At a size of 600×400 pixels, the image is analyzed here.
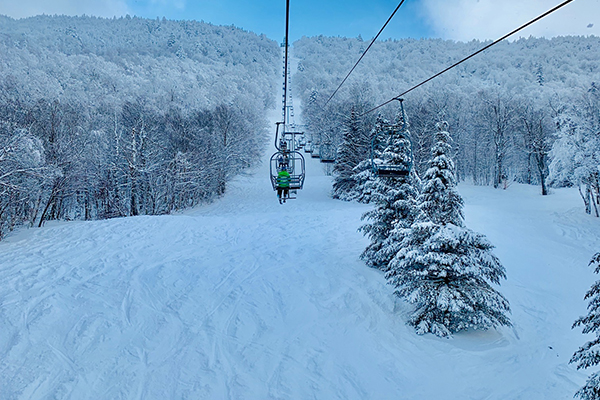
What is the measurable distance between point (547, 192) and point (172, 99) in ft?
165

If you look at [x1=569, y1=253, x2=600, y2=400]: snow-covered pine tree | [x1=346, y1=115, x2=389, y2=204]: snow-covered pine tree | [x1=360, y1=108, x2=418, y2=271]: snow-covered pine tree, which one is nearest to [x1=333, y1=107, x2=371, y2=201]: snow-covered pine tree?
[x1=346, y1=115, x2=389, y2=204]: snow-covered pine tree

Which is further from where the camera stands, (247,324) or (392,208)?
(392,208)

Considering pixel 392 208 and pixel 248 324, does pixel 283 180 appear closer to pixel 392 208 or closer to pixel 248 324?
pixel 392 208

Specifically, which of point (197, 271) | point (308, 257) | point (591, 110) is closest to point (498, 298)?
point (308, 257)

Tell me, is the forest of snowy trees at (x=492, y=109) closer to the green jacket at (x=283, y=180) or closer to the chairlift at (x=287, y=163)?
the chairlift at (x=287, y=163)

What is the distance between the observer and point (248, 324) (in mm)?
9633

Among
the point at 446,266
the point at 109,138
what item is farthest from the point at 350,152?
the point at 109,138

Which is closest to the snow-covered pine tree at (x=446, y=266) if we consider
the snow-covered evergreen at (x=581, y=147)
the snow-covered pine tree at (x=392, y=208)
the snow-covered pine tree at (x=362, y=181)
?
the snow-covered pine tree at (x=392, y=208)

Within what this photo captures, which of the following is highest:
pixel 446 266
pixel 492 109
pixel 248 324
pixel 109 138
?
pixel 492 109

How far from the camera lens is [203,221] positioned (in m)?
21.5

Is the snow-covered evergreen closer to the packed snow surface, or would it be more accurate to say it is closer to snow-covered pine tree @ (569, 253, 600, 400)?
the packed snow surface

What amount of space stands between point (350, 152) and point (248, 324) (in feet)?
73.6

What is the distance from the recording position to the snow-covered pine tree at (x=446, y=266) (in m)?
8.40

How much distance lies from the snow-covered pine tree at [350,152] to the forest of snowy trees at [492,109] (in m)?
0.10
